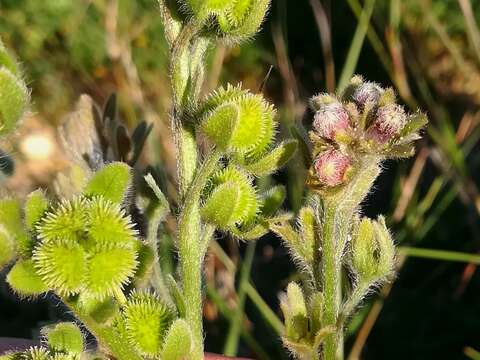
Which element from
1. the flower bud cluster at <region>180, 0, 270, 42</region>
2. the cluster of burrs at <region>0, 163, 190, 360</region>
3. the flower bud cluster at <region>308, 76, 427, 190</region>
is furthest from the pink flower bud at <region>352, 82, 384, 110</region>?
the cluster of burrs at <region>0, 163, 190, 360</region>

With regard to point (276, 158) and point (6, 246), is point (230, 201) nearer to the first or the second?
point (276, 158)

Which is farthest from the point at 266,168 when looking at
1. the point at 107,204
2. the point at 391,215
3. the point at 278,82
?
the point at 278,82

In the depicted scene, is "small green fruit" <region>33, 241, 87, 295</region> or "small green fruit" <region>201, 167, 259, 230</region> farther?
"small green fruit" <region>201, 167, 259, 230</region>

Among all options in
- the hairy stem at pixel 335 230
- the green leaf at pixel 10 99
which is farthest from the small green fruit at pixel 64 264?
the hairy stem at pixel 335 230

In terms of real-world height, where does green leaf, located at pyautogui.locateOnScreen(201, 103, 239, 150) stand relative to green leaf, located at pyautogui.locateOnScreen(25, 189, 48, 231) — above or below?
above

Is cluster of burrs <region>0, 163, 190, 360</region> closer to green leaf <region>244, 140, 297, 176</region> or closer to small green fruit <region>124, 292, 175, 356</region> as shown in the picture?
small green fruit <region>124, 292, 175, 356</region>
